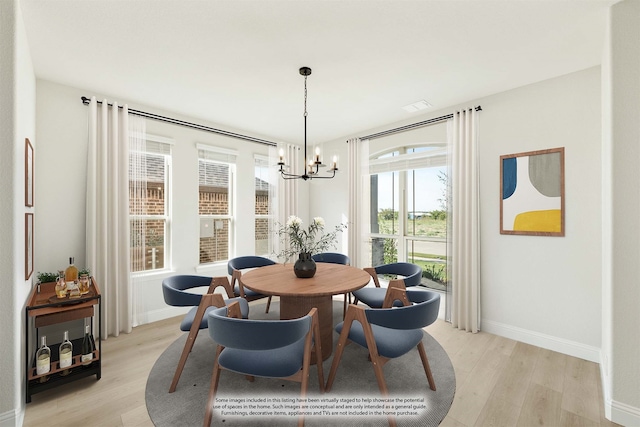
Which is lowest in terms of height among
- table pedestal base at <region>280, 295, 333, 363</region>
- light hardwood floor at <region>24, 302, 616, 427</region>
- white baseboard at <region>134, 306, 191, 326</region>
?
light hardwood floor at <region>24, 302, 616, 427</region>

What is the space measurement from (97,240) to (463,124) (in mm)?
4383

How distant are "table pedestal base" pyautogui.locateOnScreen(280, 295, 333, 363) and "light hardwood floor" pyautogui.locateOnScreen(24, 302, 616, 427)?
1.07 metres

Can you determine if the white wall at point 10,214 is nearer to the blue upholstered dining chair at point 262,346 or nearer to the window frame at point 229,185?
the blue upholstered dining chair at point 262,346

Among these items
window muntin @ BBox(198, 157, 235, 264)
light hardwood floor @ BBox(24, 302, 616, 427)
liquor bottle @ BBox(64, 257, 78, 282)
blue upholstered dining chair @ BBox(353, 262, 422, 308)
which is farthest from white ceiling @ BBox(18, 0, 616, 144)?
light hardwood floor @ BBox(24, 302, 616, 427)

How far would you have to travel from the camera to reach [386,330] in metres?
2.15

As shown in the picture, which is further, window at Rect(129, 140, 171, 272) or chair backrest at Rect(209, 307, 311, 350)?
window at Rect(129, 140, 171, 272)

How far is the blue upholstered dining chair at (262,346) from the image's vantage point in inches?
59.5

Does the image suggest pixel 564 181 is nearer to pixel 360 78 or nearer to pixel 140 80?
pixel 360 78

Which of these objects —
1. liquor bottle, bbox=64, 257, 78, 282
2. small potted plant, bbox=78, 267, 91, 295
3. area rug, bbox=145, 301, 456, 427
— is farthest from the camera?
liquor bottle, bbox=64, 257, 78, 282

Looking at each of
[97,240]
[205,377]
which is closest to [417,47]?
[205,377]

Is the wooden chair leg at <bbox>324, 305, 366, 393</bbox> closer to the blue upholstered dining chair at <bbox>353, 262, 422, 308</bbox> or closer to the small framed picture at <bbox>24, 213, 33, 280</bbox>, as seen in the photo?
the blue upholstered dining chair at <bbox>353, 262, 422, 308</bbox>
